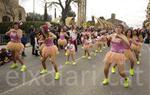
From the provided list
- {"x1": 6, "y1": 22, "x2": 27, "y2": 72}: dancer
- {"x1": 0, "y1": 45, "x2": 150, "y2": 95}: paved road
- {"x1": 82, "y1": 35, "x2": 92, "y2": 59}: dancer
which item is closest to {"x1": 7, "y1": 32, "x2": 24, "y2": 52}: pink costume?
{"x1": 6, "y1": 22, "x2": 27, "y2": 72}: dancer

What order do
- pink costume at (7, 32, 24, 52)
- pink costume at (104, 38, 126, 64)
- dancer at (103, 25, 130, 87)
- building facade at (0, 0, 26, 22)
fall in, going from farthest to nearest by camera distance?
building facade at (0, 0, 26, 22) → pink costume at (7, 32, 24, 52) → pink costume at (104, 38, 126, 64) → dancer at (103, 25, 130, 87)

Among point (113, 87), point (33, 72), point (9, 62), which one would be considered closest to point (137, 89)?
point (113, 87)

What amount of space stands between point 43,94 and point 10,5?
176 feet

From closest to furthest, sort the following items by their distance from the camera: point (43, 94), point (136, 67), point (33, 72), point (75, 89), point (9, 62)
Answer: point (43, 94) < point (75, 89) < point (33, 72) < point (136, 67) < point (9, 62)

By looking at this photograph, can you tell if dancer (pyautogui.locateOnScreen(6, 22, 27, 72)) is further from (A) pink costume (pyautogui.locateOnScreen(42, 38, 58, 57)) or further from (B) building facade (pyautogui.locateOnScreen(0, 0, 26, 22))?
(B) building facade (pyautogui.locateOnScreen(0, 0, 26, 22))

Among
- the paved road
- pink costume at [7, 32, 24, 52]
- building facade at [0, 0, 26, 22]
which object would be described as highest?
building facade at [0, 0, 26, 22]

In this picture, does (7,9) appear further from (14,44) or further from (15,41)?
Result: (14,44)

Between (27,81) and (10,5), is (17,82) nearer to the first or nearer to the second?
(27,81)

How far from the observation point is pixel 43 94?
11.9 metres

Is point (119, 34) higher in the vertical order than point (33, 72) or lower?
higher

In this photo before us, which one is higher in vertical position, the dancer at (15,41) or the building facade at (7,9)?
the building facade at (7,9)

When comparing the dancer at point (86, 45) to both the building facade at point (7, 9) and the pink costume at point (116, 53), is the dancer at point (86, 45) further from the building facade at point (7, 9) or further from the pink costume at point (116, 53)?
the building facade at point (7, 9)

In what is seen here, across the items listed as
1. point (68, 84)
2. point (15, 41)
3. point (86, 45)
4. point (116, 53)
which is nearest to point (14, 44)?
point (15, 41)

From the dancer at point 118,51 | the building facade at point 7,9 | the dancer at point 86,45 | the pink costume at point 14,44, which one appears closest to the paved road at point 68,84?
the dancer at point 118,51
